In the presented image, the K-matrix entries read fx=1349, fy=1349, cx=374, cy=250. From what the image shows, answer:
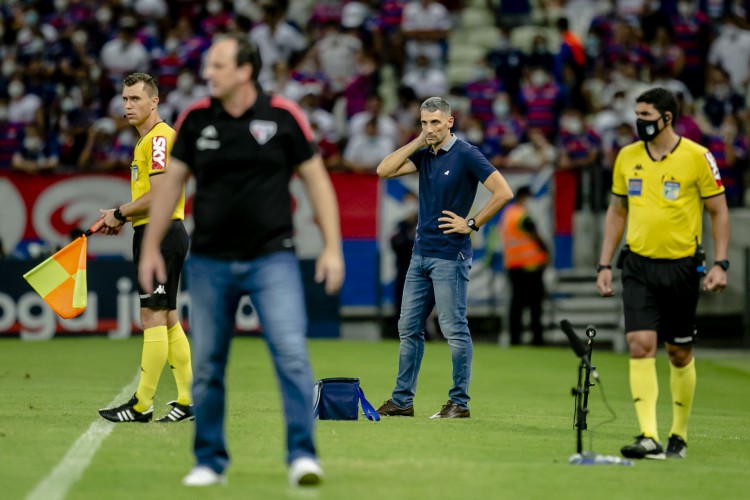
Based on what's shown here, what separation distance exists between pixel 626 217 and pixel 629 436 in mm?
1828

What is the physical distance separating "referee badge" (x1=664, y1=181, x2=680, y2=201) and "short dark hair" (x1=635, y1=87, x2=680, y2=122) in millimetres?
417

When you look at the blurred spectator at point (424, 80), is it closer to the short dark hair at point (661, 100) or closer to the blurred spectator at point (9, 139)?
the blurred spectator at point (9, 139)

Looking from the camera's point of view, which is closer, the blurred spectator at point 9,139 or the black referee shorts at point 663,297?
the black referee shorts at point 663,297

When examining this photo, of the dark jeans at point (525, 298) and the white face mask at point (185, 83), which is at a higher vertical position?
the white face mask at point (185, 83)

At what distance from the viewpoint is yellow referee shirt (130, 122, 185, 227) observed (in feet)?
31.0

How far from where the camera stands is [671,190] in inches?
342

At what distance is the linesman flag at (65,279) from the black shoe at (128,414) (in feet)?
2.91

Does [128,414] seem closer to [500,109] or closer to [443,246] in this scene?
[443,246]

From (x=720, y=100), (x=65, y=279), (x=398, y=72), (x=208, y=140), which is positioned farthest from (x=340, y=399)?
(x=398, y=72)

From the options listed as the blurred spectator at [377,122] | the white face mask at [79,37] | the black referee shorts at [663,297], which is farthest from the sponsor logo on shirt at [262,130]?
the white face mask at [79,37]

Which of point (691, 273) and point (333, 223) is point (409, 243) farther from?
point (333, 223)

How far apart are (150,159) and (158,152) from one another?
203mm

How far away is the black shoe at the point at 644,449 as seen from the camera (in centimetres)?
850

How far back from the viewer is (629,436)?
9953mm
